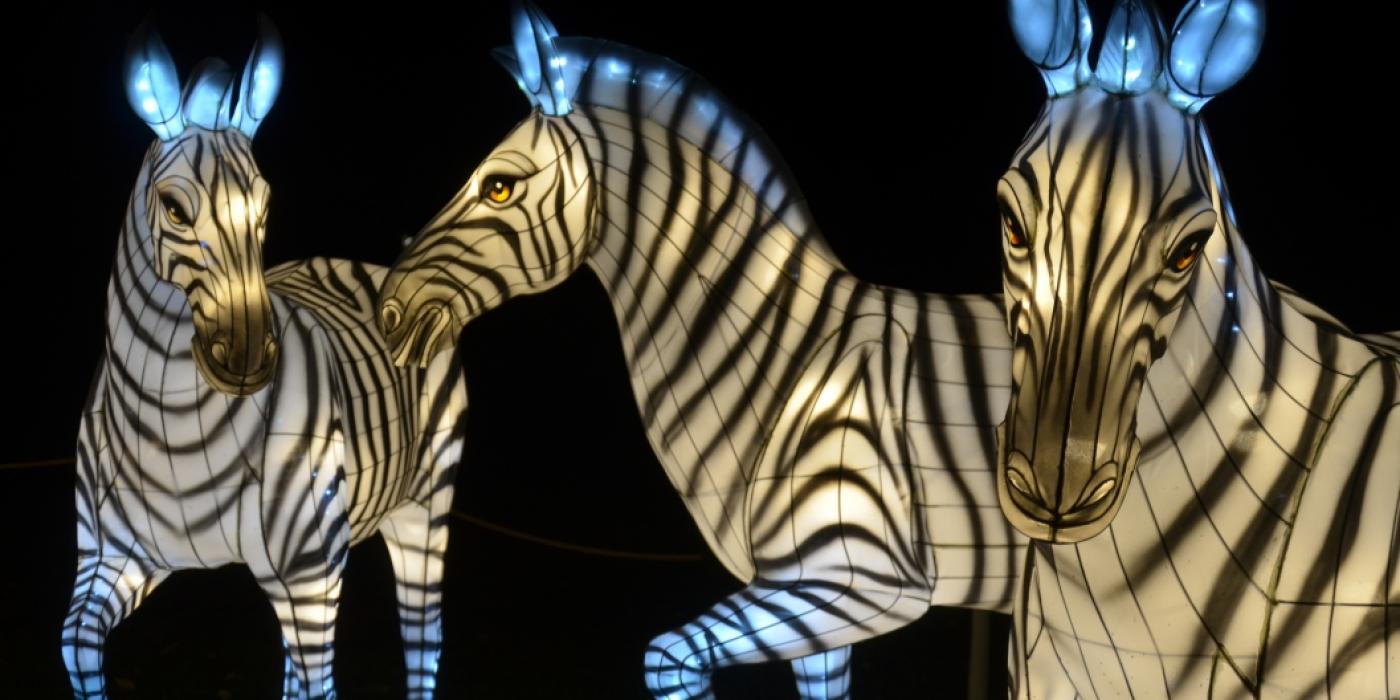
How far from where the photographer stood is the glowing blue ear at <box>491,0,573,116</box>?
2.88 meters

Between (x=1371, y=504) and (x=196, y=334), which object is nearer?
(x=1371, y=504)

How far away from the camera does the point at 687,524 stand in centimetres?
549

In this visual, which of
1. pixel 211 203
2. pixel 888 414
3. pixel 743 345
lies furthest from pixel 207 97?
pixel 888 414

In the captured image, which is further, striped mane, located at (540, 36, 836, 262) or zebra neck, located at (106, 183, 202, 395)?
zebra neck, located at (106, 183, 202, 395)

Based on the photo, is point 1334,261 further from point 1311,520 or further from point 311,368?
point 311,368

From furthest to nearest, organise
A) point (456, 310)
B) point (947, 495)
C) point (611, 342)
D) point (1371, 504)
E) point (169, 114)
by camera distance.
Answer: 1. point (611, 342)
2. point (169, 114)
3. point (456, 310)
4. point (947, 495)
5. point (1371, 504)

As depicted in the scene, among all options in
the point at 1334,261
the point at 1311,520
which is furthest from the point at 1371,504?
the point at 1334,261

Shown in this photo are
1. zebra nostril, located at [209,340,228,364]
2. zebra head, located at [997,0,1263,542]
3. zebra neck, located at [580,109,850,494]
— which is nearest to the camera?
zebra head, located at [997,0,1263,542]

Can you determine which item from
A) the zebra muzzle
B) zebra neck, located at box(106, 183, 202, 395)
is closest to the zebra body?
the zebra muzzle

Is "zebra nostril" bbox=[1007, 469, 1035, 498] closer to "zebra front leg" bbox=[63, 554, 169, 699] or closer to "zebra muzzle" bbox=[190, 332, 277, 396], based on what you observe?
"zebra muzzle" bbox=[190, 332, 277, 396]

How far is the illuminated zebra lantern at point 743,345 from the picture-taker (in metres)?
2.71

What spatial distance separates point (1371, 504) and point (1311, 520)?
0.08 meters

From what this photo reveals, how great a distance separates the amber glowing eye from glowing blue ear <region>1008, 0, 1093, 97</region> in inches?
53.9

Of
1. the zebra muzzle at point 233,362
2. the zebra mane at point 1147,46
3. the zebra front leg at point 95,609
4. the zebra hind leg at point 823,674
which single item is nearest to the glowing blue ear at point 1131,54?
the zebra mane at point 1147,46
